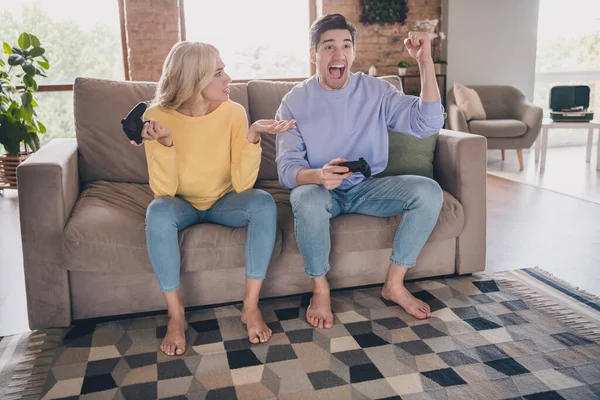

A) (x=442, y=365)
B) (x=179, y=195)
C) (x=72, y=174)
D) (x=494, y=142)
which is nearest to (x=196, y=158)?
(x=179, y=195)

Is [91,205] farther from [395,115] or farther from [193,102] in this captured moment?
[395,115]

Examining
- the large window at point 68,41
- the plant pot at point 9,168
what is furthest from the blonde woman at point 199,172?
the large window at point 68,41

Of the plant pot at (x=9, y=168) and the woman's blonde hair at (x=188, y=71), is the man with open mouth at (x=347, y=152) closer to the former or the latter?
the woman's blonde hair at (x=188, y=71)

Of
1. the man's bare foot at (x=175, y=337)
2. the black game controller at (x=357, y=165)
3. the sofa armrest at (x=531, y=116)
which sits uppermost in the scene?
the black game controller at (x=357, y=165)

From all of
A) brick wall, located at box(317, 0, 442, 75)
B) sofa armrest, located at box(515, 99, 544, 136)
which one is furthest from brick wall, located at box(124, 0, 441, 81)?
sofa armrest, located at box(515, 99, 544, 136)

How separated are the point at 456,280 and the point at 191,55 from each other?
1.35 m

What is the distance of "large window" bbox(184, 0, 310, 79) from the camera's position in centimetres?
560

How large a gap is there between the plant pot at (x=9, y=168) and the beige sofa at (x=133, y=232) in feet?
7.11

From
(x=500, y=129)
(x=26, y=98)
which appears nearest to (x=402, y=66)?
(x=500, y=129)

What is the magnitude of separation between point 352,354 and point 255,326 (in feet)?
1.10

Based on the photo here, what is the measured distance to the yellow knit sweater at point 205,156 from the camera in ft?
6.24

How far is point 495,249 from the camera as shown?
2658mm

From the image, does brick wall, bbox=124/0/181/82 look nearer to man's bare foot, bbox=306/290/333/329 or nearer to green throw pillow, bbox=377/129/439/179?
green throw pillow, bbox=377/129/439/179

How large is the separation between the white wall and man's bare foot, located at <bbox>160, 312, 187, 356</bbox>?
4703mm
